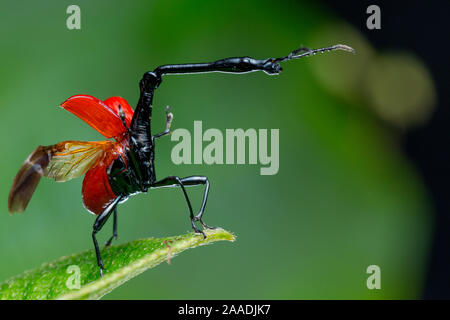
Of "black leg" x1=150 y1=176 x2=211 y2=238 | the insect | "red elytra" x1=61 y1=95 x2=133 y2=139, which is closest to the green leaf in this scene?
the insect

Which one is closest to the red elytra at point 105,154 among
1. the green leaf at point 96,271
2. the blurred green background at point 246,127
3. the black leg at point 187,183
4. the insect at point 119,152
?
the insect at point 119,152

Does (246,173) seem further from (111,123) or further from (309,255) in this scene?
(111,123)

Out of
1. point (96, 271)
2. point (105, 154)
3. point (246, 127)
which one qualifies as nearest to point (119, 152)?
point (105, 154)

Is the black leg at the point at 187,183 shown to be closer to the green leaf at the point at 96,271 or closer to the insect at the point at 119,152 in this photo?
the insect at the point at 119,152

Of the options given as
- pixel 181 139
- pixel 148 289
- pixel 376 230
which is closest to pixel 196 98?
pixel 181 139

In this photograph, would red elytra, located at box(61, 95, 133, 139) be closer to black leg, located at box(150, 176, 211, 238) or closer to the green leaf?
black leg, located at box(150, 176, 211, 238)
